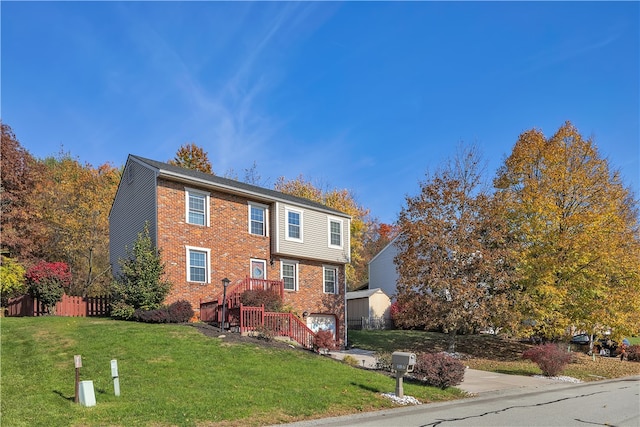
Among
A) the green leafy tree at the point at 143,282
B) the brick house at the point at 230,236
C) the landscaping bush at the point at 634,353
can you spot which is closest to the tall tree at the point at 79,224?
the brick house at the point at 230,236

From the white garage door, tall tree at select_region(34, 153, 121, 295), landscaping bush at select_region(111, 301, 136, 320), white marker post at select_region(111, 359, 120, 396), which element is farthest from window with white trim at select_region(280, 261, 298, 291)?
tall tree at select_region(34, 153, 121, 295)

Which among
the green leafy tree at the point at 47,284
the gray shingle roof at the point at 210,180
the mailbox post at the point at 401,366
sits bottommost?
the mailbox post at the point at 401,366

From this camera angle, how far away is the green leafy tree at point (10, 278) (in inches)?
818

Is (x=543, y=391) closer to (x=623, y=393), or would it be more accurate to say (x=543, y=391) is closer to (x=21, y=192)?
(x=623, y=393)

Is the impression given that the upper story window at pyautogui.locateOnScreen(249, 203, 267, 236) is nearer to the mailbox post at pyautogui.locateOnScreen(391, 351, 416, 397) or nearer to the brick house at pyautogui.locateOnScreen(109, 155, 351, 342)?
the brick house at pyautogui.locateOnScreen(109, 155, 351, 342)

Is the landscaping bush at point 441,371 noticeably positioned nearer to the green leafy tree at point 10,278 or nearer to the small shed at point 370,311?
the green leafy tree at point 10,278

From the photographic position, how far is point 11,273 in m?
21.3

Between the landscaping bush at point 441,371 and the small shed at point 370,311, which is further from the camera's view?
the small shed at point 370,311

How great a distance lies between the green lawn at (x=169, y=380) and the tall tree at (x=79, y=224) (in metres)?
19.2

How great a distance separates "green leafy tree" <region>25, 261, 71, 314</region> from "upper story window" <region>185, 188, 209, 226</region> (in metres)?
5.91

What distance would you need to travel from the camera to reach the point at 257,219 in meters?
23.7

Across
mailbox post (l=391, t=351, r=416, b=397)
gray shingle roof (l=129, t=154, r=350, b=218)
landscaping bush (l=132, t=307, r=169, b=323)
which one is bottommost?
mailbox post (l=391, t=351, r=416, b=397)

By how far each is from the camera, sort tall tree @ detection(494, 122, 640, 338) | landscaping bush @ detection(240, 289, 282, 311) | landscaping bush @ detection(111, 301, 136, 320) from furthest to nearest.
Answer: tall tree @ detection(494, 122, 640, 338) → landscaping bush @ detection(240, 289, 282, 311) → landscaping bush @ detection(111, 301, 136, 320)

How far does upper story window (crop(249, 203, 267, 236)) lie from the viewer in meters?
23.4
